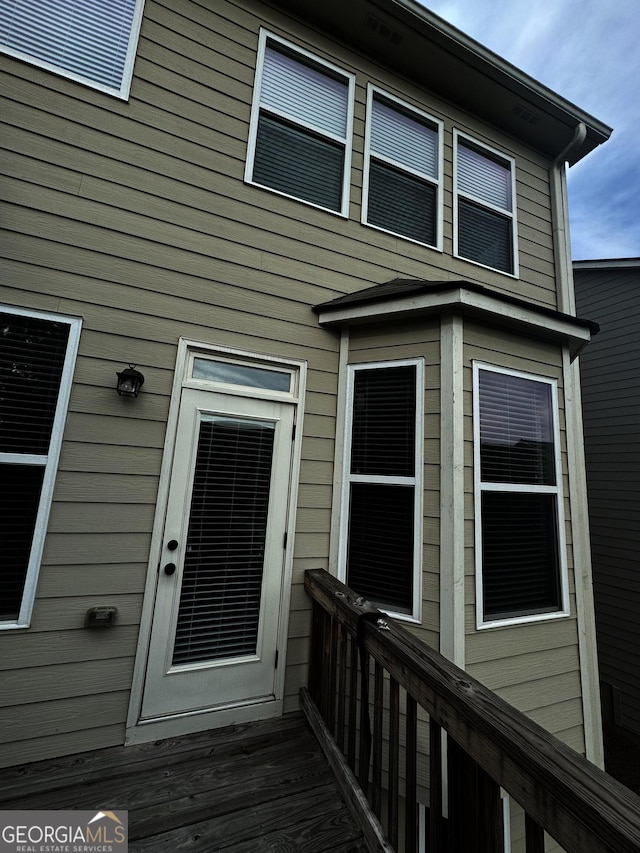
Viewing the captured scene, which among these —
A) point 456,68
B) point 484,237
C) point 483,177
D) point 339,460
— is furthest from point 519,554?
point 456,68

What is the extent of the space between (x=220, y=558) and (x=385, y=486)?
1190mm

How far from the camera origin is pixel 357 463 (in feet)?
9.11

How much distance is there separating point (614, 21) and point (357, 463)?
24.4 feet

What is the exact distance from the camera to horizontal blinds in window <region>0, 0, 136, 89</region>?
239 cm

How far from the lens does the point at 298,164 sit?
10.2ft

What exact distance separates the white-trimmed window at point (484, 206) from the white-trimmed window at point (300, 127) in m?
1.22

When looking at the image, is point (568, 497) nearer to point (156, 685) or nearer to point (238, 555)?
point (238, 555)

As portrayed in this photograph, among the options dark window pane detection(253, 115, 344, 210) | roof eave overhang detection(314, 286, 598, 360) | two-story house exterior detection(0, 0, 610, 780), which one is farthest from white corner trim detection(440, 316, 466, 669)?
dark window pane detection(253, 115, 344, 210)

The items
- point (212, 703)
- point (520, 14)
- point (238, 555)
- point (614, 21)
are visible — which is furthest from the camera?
point (520, 14)

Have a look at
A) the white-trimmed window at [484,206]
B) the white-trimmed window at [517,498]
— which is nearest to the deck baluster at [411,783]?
the white-trimmed window at [517,498]

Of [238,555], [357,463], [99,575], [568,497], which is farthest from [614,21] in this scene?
A: [99,575]

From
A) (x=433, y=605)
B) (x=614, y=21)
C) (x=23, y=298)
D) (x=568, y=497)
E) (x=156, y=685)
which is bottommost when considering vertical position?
(x=156, y=685)

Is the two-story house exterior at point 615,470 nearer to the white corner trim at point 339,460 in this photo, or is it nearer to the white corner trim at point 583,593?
the white corner trim at point 583,593

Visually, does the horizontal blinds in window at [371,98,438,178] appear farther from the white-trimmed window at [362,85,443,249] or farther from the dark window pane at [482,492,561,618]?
the dark window pane at [482,492,561,618]
